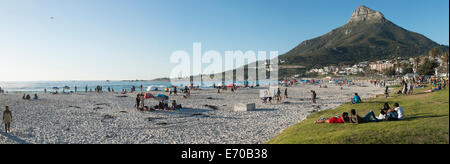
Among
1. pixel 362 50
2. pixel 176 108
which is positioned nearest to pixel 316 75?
pixel 362 50

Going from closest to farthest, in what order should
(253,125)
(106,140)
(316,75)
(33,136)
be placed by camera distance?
(106,140)
(33,136)
(253,125)
(316,75)
